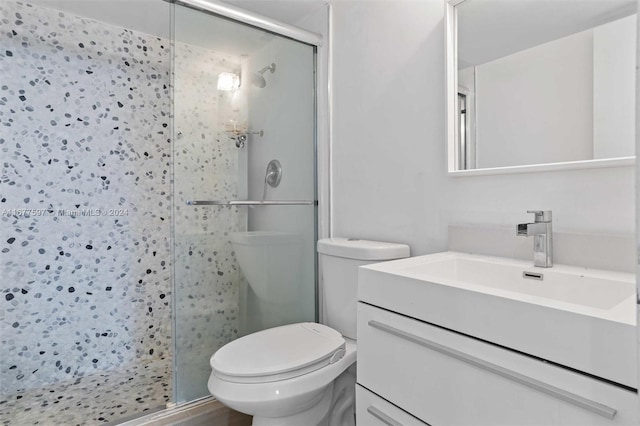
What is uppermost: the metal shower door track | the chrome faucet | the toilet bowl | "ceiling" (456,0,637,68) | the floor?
the metal shower door track

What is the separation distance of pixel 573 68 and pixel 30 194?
252 cm

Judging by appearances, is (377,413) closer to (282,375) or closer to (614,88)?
(282,375)

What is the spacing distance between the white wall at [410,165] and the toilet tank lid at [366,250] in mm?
68

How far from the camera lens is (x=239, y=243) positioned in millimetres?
1800

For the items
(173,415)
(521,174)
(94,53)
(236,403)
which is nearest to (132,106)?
(94,53)

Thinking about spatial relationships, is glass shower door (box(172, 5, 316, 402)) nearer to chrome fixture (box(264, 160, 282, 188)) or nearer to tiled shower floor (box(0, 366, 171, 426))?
chrome fixture (box(264, 160, 282, 188))

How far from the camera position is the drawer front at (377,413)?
0.94m

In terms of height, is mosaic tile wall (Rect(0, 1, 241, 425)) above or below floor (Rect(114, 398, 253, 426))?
above

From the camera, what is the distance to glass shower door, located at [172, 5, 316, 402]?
5.38 ft

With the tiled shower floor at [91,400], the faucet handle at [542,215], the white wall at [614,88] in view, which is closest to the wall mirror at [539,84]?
the white wall at [614,88]

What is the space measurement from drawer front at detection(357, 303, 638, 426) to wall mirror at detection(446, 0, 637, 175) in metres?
0.63

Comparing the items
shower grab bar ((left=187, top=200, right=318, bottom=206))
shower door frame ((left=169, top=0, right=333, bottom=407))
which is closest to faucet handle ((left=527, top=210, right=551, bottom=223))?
shower door frame ((left=169, top=0, right=333, bottom=407))

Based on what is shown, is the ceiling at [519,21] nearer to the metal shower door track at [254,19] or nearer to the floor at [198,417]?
the metal shower door track at [254,19]

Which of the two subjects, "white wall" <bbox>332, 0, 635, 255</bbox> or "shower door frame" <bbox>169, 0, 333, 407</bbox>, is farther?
"shower door frame" <bbox>169, 0, 333, 407</bbox>
